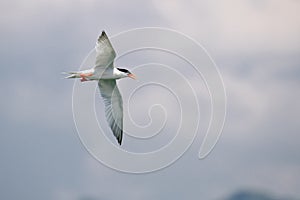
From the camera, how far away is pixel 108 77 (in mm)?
30266

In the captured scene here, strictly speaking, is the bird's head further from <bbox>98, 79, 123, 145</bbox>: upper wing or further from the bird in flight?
<bbox>98, 79, 123, 145</bbox>: upper wing

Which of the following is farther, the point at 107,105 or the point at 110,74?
the point at 107,105

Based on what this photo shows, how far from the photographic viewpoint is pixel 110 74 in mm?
30031

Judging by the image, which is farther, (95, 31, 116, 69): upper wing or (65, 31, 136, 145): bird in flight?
(65, 31, 136, 145): bird in flight

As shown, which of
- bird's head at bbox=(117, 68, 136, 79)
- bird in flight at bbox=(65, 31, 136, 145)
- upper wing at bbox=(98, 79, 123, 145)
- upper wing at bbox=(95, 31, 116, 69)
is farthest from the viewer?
upper wing at bbox=(98, 79, 123, 145)

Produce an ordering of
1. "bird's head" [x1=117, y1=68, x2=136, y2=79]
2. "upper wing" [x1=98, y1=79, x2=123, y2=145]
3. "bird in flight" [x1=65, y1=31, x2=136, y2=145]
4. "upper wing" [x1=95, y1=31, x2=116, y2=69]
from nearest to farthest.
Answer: "upper wing" [x1=95, y1=31, x2=116, y2=69]
"bird in flight" [x1=65, y1=31, x2=136, y2=145]
"bird's head" [x1=117, y1=68, x2=136, y2=79]
"upper wing" [x1=98, y1=79, x2=123, y2=145]

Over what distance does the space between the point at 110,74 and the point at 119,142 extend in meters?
3.51

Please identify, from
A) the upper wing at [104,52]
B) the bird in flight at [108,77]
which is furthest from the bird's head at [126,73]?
the upper wing at [104,52]

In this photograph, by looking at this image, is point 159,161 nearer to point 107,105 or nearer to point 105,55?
point 107,105

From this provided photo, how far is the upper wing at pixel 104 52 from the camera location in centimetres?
2809

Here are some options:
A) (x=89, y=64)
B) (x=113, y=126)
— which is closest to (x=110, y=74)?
(x=89, y=64)

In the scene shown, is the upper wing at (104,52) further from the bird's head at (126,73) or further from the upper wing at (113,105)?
the upper wing at (113,105)

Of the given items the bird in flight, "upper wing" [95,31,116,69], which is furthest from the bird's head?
"upper wing" [95,31,116,69]

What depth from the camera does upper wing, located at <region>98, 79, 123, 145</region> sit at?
3186cm
